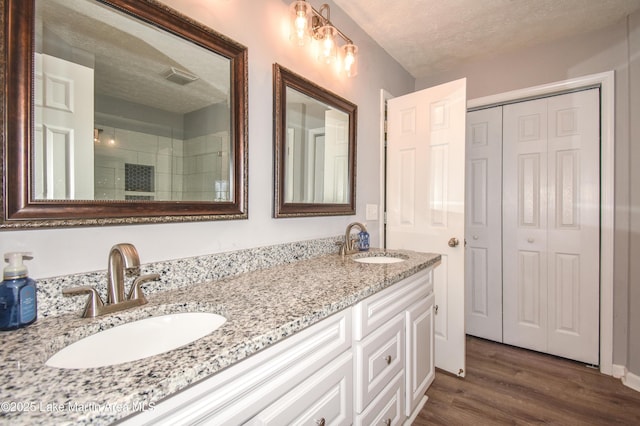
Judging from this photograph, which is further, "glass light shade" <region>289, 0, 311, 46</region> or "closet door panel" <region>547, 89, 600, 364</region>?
"closet door panel" <region>547, 89, 600, 364</region>

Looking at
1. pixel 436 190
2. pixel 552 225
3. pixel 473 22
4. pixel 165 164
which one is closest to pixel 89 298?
pixel 165 164

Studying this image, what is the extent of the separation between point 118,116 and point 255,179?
55 cm

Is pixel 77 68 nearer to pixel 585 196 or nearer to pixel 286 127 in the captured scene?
pixel 286 127

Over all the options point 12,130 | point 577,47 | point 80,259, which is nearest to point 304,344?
point 80,259

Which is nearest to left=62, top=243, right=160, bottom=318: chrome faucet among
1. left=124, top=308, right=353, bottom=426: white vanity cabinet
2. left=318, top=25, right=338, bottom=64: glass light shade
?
left=124, top=308, right=353, bottom=426: white vanity cabinet

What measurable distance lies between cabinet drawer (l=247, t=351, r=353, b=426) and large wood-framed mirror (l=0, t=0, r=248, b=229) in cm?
68

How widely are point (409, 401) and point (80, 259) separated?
1.51m

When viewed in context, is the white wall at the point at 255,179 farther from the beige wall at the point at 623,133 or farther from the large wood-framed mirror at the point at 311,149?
the beige wall at the point at 623,133

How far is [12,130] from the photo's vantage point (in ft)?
2.36

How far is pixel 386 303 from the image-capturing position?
48.1 inches

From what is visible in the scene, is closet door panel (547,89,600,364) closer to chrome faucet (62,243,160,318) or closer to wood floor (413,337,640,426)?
wood floor (413,337,640,426)

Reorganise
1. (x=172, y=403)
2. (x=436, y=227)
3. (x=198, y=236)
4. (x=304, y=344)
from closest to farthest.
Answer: (x=172, y=403), (x=304, y=344), (x=198, y=236), (x=436, y=227)

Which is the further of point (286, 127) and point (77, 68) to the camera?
point (286, 127)

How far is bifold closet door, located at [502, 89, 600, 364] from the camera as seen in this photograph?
2092mm
